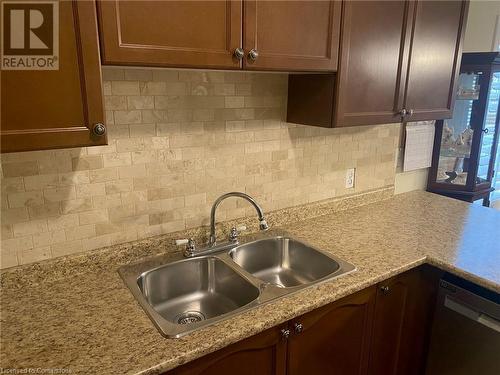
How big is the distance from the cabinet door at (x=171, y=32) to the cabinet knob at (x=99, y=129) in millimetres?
173

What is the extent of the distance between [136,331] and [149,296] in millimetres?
370

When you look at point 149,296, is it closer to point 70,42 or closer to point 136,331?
point 136,331

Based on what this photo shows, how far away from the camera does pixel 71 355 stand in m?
0.94

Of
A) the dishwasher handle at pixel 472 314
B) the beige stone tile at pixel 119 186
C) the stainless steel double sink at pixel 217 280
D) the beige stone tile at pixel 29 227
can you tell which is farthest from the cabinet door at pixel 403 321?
the beige stone tile at pixel 29 227

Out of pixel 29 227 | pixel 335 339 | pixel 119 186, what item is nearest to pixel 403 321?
pixel 335 339

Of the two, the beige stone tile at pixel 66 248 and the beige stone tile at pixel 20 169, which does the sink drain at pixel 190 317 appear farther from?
the beige stone tile at pixel 20 169

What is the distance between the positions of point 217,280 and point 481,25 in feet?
8.88

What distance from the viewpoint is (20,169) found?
47.0 inches

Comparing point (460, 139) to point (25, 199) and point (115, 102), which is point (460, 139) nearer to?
point (115, 102)

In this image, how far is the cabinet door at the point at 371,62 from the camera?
4.79ft

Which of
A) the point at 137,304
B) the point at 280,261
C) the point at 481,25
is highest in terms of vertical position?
the point at 481,25

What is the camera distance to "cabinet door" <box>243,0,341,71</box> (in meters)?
1.19

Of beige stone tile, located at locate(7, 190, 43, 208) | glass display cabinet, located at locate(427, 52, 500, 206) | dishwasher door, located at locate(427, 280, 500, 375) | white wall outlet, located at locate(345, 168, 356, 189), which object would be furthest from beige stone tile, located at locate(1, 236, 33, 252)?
glass display cabinet, located at locate(427, 52, 500, 206)

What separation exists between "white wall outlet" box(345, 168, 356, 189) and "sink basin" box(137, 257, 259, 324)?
959mm
